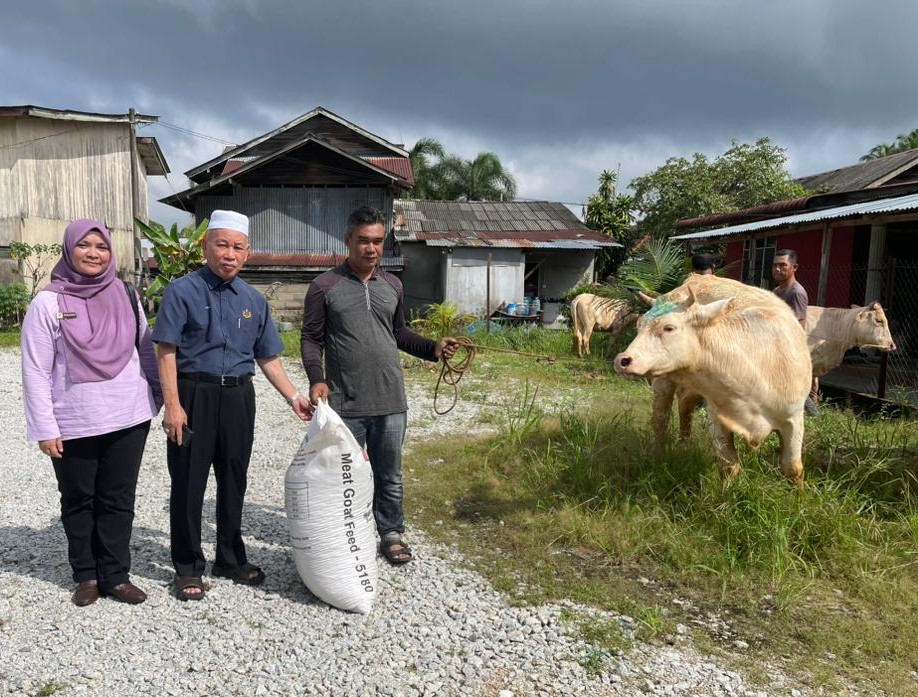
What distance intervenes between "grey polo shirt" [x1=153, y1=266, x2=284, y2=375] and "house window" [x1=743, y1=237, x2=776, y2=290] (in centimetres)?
1112

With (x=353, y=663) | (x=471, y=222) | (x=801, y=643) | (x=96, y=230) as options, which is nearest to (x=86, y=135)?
(x=471, y=222)

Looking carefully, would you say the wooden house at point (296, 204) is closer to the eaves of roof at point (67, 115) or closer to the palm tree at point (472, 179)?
the eaves of roof at point (67, 115)

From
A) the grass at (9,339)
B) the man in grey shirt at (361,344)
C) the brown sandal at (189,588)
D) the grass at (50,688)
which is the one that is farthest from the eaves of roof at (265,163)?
the grass at (50,688)

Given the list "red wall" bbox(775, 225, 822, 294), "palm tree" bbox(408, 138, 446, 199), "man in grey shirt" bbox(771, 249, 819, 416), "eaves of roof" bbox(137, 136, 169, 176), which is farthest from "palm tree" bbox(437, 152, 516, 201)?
"man in grey shirt" bbox(771, 249, 819, 416)

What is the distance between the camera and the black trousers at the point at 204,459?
2.93m

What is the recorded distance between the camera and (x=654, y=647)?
2758mm

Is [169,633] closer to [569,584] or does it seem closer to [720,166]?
[569,584]

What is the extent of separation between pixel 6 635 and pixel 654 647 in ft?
9.31

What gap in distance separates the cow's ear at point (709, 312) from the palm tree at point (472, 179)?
25.1 meters

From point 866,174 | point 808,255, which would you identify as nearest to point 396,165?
point 808,255

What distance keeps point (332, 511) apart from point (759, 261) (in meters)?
12.5

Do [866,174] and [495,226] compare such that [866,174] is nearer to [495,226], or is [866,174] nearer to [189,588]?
[495,226]

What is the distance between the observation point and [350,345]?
3227mm

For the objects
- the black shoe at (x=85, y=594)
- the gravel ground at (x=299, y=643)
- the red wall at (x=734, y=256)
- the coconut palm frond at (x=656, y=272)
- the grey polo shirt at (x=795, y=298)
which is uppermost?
the red wall at (x=734, y=256)
